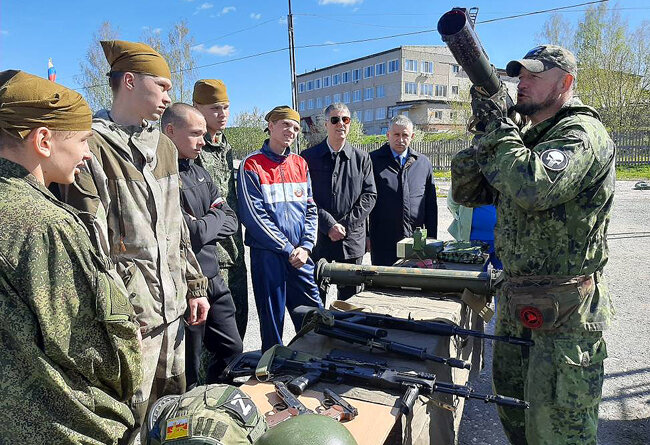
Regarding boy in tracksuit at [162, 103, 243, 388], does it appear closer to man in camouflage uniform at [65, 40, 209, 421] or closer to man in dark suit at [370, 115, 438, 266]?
man in camouflage uniform at [65, 40, 209, 421]

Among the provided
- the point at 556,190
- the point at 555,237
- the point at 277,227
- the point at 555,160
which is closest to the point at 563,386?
the point at 555,237

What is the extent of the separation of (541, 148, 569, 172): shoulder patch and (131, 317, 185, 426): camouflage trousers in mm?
1822

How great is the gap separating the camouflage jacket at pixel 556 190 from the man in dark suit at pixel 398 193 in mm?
2089

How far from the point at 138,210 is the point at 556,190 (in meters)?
1.78

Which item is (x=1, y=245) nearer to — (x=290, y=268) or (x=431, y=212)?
(x=290, y=268)

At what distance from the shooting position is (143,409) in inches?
82.0

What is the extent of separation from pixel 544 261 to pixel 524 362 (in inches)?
20.4

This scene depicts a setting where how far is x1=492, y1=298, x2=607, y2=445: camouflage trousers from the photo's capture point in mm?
2152

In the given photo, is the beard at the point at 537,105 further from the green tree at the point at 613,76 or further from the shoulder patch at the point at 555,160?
the green tree at the point at 613,76

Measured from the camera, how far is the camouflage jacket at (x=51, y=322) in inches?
52.2

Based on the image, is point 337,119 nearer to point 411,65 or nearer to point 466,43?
point 466,43

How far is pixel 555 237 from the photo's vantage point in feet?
7.25

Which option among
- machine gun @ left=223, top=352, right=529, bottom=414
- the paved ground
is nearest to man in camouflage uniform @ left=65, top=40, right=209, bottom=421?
machine gun @ left=223, top=352, right=529, bottom=414

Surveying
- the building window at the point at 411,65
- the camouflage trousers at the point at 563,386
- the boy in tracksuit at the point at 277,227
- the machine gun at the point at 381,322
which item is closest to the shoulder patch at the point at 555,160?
the camouflage trousers at the point at 563,386
